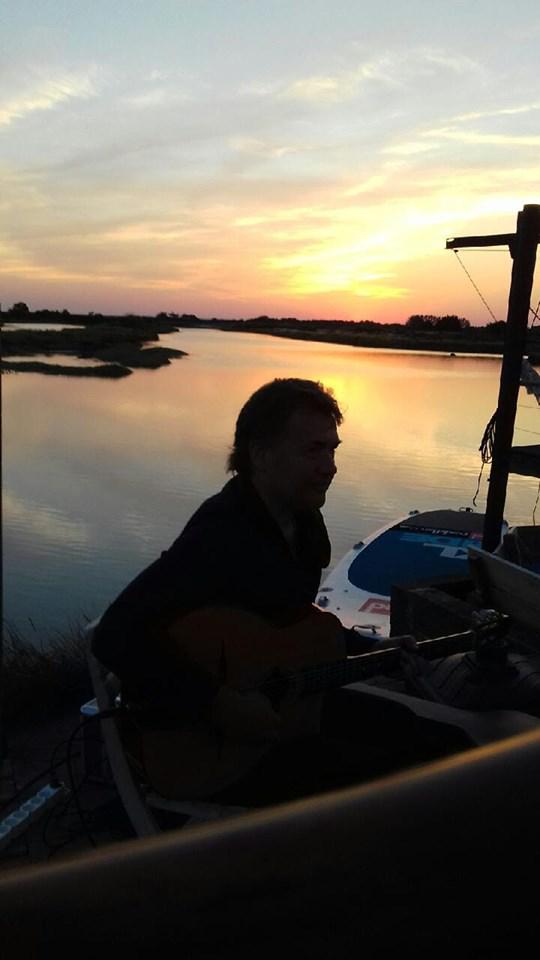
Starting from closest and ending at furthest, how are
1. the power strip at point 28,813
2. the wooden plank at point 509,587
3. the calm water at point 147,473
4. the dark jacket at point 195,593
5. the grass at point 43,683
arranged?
the dark jacket at point 195,593
the wooden plank at point 509,587
the power strip at point 28,813
the grass at point 43,683
the calm water at point 147,473

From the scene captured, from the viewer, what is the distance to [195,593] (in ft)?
7.12

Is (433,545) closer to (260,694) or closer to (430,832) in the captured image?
(260,694)

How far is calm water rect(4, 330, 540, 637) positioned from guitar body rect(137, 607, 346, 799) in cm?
70

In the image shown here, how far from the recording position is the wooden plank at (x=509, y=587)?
10.1ft

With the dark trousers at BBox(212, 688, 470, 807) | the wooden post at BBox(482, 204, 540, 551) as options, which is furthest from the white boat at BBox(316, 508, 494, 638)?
the dark trousers at BBox(212, 688, 470, 807)

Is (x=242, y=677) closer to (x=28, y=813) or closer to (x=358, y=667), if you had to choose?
(x=358, y=667)

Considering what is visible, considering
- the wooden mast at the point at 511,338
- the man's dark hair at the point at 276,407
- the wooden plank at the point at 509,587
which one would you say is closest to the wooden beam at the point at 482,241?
the wooden mast at the point at 511,338

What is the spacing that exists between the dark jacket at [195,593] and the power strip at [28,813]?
1454mm

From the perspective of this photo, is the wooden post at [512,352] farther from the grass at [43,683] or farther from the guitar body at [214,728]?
the guitar body at [214,728]

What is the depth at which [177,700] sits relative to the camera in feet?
6.89

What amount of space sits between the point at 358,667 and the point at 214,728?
21.4 inches

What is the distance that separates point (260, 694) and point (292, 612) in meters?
0.26

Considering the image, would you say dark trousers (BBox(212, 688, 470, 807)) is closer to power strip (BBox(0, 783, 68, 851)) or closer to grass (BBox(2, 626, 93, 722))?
power strip (BBox(0, 783, 68, 851))

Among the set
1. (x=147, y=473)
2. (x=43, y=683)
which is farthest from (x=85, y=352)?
(x=43, y=683)
